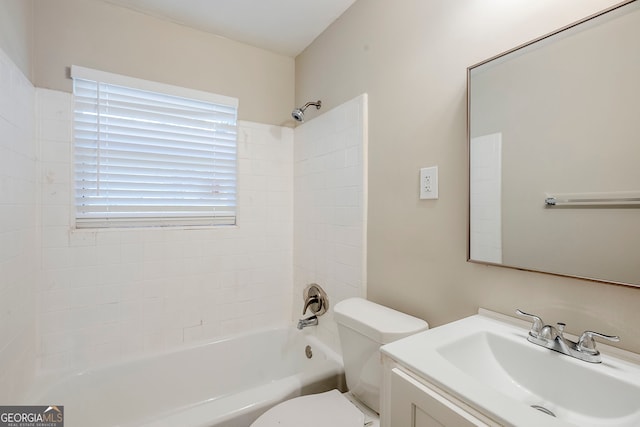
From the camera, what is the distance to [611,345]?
0.77 metres

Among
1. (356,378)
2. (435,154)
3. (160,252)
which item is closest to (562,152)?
(435,154)

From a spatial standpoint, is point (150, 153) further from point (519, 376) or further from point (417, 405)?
point (519, 376)

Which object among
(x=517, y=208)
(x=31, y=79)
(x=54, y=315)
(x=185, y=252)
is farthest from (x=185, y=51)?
(x=517, y=208)

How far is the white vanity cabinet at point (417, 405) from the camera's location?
60 cm

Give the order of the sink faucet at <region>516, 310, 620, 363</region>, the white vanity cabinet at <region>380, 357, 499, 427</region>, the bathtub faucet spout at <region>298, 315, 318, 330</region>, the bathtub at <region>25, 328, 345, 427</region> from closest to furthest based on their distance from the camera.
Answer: the white vanity cabinet at <region>380, 357, 499, 427</region>, the sink faucet at <region>516, 310, 620, 363</region>, the bathtub at <region>25, 328, 345, 427</region>, the bathtub faucet spout at <region>298, 315, 318, 330</region>

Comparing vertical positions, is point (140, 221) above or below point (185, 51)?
below

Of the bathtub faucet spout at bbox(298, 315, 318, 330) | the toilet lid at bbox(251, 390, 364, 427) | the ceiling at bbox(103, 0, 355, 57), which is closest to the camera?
the toilet lid at bbox(251, 390, 364, 427)

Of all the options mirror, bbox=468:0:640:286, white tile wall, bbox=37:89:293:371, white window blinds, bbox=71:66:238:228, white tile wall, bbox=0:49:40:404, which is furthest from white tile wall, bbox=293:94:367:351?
white tile wall, bbox=0:49:40:404

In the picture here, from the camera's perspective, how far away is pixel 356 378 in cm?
131

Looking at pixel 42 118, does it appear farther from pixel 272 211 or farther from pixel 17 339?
pixel 272 211

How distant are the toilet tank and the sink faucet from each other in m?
0.41

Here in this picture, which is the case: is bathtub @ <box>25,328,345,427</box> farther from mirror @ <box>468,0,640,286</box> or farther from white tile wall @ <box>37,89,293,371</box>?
mirror @ <box>468,0,640,286</box>

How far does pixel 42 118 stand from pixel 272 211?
1.37 meters

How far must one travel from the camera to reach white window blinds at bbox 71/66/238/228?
1.64 m
